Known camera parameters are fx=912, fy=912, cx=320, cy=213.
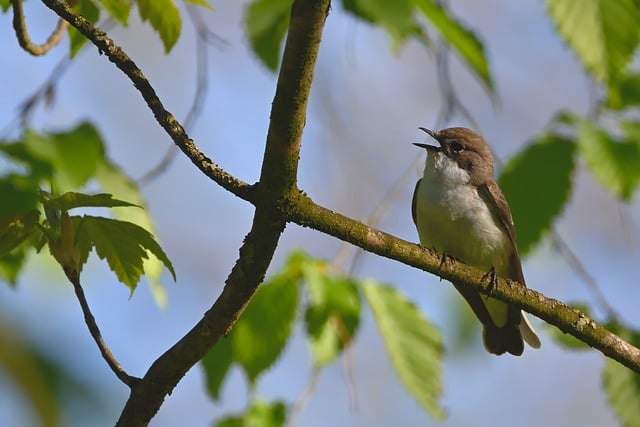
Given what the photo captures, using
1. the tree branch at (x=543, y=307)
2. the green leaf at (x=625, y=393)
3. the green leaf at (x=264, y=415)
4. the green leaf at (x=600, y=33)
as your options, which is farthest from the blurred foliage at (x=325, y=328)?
the green leaf at (x=600, y=33)

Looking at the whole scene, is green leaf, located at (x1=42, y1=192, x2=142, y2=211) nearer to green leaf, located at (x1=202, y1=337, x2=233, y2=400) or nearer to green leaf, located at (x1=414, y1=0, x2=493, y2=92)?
green leaf, located at (x1=414, y1=0, x2=493, y2=92)

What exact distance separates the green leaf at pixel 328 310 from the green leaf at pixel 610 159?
1255 millimetres

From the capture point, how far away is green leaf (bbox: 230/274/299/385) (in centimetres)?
409

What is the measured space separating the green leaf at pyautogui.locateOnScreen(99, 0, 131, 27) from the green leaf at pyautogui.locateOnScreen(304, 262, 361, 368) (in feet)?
6.94

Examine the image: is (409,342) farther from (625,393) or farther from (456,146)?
(456,146)

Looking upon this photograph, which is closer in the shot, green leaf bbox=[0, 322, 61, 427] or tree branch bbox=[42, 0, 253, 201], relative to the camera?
green leaf bbox=[0, 322, 61, 427]

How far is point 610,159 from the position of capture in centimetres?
396

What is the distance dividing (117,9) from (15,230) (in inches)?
29.9

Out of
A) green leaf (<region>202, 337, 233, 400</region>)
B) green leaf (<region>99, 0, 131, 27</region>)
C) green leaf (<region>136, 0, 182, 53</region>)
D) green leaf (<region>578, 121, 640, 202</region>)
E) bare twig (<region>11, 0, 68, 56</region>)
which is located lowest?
green leaf (<region>202, 337, 233, 400</region>)

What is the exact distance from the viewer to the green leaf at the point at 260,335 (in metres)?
4.09

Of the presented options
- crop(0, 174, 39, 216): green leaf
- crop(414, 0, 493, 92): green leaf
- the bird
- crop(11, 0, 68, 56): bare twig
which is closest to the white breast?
the bird

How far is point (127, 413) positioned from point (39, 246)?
0.45 m

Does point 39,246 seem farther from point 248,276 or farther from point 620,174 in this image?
point 620,174

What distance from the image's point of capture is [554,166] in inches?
159
